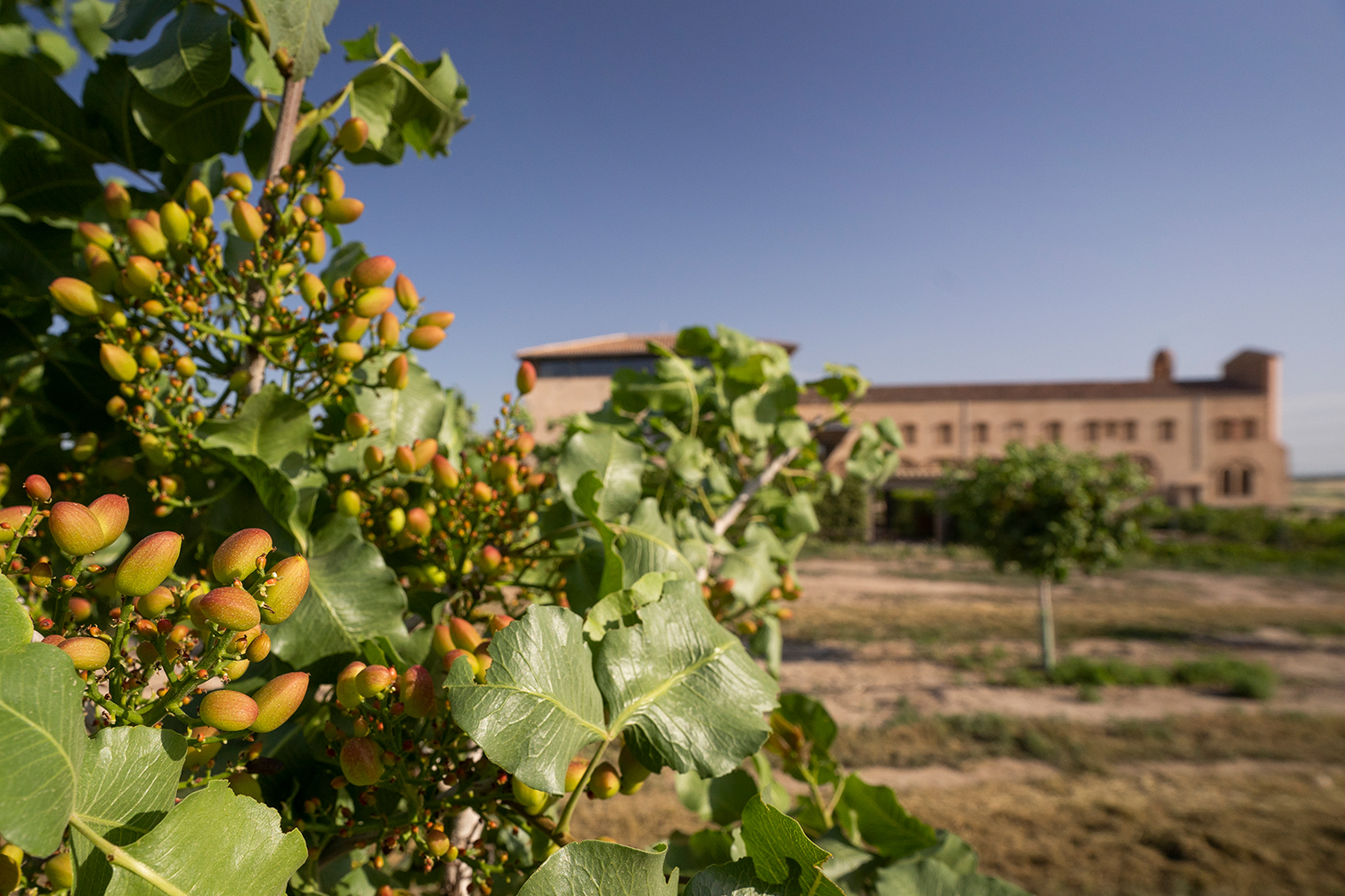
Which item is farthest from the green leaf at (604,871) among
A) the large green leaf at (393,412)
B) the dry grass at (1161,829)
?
the dry grass at (1161,829)

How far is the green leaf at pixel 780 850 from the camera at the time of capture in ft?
1.56

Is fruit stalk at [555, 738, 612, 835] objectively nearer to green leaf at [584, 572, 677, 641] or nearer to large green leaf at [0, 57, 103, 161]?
green leaf at [584, 572, 677, 641]

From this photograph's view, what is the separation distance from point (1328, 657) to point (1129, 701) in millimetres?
5285

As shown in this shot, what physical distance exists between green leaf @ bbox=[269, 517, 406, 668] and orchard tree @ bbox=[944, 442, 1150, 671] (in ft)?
37.6

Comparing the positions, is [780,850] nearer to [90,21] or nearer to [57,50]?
[90,21]

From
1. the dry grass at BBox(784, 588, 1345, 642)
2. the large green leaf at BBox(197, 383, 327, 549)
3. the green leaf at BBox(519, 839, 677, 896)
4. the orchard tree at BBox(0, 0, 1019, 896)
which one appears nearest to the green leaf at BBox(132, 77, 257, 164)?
the orchard tree at BBox(0, 0, 1019, 896)

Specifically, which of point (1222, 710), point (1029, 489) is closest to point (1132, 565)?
point (1029, 489)

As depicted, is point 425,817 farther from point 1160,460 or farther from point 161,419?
point 1160,460

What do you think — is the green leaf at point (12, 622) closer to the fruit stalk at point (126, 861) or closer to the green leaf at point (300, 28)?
the fruit stalk at point (126, 861)

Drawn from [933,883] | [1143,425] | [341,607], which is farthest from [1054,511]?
[1143,425]

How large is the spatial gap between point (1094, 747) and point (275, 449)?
28.1 feet

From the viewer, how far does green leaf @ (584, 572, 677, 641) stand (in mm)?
610

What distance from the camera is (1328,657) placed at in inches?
420

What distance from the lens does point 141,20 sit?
33.2 inches
